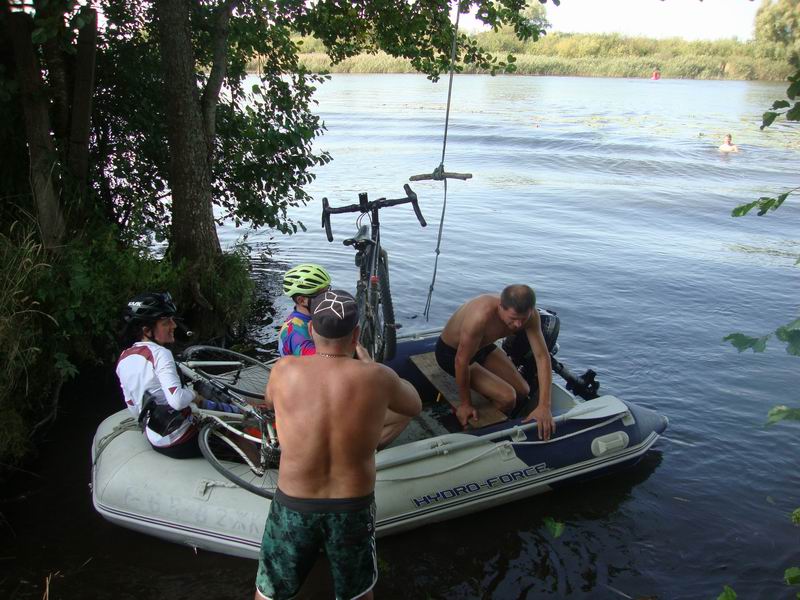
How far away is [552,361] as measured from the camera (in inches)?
226

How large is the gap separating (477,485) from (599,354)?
3.90 metres

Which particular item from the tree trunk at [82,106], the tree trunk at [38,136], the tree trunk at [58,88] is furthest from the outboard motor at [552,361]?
the tree trunk at [58,88]

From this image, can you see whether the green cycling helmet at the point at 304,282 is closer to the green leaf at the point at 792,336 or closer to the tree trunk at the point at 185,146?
the tree trunk at the point at 185,146

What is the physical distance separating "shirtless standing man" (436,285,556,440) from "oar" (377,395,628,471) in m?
0.17

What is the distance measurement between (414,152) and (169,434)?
18.1 metres

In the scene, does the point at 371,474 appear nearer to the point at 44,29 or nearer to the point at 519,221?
the point at 44,29

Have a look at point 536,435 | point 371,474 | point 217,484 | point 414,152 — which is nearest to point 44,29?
point 217,484

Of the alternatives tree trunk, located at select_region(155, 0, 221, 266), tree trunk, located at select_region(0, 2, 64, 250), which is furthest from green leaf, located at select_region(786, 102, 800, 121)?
tree trunk, located at select_region(155, 0, 221, 266)

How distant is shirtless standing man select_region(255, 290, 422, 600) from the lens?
2.66 meters

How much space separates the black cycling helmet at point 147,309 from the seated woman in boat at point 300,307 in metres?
0.78

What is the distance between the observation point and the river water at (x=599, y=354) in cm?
438

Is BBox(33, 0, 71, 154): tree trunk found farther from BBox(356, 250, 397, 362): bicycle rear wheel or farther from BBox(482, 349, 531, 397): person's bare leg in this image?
BBox(482, 349, 531, 397): person's bare leg

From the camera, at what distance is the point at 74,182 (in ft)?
21.7

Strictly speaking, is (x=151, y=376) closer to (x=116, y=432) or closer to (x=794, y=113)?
(x=116, y=432)
